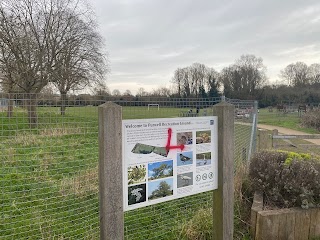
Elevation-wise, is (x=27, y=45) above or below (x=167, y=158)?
above

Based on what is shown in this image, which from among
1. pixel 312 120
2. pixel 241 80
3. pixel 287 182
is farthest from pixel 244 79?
pixel 287 182

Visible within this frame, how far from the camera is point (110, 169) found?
224 centimetres

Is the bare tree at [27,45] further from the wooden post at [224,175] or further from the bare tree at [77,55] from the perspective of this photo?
the wooden post at [224,175]

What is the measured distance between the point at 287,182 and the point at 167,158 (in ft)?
6.90

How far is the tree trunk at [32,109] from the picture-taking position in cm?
286

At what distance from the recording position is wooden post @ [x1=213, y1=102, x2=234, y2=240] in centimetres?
301

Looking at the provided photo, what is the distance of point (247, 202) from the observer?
4086 mm

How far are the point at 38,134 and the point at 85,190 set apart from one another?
1.44 meters

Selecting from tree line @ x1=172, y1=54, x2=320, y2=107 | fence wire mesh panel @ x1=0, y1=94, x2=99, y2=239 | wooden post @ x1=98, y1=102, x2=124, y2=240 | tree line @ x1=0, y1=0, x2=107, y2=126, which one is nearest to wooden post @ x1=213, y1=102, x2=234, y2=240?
wooden post @ x1=98, y1=102, x2=124, y2=240

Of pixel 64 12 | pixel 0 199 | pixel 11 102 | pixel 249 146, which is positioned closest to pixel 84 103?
pixel 11 102

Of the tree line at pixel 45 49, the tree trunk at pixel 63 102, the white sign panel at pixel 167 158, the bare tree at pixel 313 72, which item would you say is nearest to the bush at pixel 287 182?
the white sign panel at pixel 167 158

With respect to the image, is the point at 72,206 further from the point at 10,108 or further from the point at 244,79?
the point at 244,79

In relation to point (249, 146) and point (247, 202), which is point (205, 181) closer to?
point (247, 202)

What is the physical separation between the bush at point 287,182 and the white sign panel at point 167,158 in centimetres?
124
